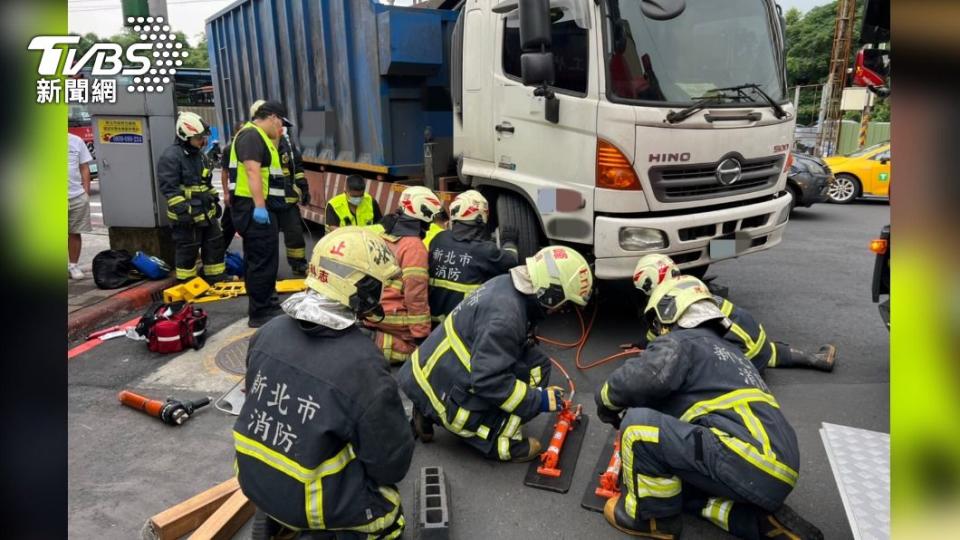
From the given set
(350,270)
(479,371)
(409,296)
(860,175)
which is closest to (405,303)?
(409,296)

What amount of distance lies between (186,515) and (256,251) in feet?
9.32

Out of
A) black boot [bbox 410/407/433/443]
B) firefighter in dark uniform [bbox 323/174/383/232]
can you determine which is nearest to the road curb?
firefighter in dark uniform [bbox 323/174/383/232]

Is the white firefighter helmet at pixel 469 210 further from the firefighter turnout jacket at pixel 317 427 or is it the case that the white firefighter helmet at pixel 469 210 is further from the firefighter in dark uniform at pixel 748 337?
the firefighter turnout jacket at pixel 317 427

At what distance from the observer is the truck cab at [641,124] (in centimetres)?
407

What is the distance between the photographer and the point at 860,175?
11.4m

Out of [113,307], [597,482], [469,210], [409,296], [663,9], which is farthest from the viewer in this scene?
[113,307]

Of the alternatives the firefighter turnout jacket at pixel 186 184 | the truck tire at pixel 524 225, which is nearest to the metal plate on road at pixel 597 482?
the truck tire at pixel 524 225

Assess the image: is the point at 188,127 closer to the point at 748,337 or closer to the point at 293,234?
the point at 293,234

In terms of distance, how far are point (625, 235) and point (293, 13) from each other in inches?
208

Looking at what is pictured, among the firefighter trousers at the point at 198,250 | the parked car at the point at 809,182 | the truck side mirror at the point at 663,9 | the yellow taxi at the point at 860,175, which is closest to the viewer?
the truck side mirror at the point at 663,9

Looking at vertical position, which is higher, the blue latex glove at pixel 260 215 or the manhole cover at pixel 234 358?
the blue latex glove at pixel 260 215

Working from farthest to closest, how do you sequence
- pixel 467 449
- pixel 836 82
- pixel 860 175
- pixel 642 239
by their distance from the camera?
pixel 836 82, pixel 860 175, pixel 642 239, pixel 467 449

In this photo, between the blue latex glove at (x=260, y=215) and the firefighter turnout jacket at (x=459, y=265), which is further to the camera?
the blue latex glove at (x=260, y=215)

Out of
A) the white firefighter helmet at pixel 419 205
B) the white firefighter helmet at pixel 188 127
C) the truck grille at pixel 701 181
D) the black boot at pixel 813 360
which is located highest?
the white firefighter helmet at pixel 188 127
